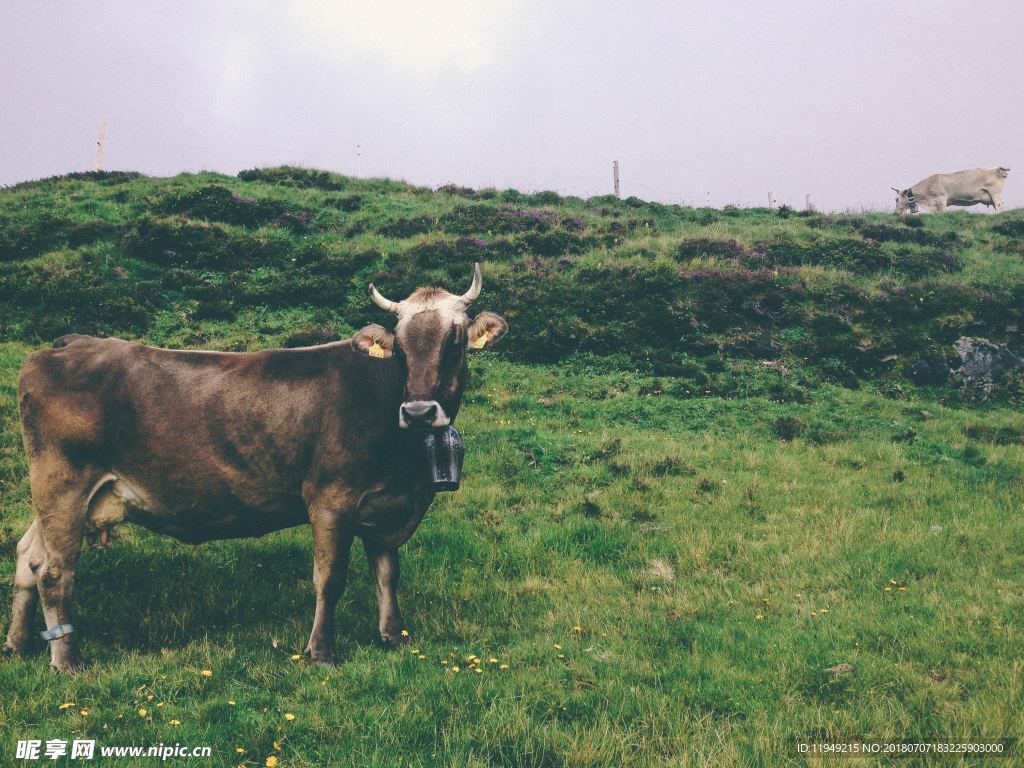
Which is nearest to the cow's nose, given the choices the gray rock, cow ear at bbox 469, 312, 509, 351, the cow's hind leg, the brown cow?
the brown cow

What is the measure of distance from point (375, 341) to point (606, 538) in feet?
13.2

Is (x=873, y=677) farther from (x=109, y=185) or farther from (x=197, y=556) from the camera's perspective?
(x=109, y=185)

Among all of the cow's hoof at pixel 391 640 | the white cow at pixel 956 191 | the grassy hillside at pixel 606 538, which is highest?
the white cow at pixel 956 191

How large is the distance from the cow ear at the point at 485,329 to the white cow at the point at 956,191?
3737 cm

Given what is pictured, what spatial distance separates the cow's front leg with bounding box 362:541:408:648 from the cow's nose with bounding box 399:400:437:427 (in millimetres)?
1652

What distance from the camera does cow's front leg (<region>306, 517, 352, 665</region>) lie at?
516 cm

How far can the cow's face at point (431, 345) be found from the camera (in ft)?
15.3

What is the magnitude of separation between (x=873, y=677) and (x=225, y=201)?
2645cm

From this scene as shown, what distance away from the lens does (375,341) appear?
5.27 m

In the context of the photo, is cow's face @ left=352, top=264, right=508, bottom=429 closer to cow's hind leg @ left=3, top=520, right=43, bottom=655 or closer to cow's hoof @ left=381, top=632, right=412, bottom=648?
cow's hoof @ left=381, top=632, right=412, bottom=648

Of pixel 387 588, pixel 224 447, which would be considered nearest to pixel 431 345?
pixel 224 447

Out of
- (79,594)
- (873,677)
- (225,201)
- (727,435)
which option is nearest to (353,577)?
(79,594)

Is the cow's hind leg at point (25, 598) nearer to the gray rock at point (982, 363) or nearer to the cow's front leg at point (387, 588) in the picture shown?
the cow's front leg at point (387, 588)

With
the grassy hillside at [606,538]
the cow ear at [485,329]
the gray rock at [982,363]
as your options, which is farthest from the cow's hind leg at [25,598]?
the gray rock at [982,363]
